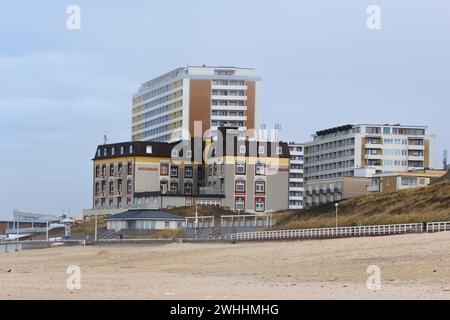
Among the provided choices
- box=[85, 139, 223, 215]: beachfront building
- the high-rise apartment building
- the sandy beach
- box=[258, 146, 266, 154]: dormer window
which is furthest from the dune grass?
the high-rise apartment building

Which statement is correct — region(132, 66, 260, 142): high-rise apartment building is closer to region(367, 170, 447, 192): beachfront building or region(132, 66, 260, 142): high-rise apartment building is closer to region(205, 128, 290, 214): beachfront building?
region(205, 128, 290, 214): beachfront building

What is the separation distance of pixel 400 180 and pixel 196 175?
1129 inches

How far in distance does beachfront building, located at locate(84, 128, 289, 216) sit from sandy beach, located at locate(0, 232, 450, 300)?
6596cm

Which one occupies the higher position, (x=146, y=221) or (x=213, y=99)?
(x=213, y=99)

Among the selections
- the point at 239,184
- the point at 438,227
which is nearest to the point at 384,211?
the point at 438,227

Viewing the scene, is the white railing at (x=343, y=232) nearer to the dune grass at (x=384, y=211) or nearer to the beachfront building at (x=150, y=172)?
the dune grass at (x=384, y=211)

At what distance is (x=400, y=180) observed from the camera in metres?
147

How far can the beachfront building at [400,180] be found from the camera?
14612 cm

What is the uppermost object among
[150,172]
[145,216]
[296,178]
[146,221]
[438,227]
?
[296,178]

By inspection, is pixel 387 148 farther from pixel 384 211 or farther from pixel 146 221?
pixel 384 211

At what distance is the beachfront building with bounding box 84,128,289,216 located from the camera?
14012 centimetres

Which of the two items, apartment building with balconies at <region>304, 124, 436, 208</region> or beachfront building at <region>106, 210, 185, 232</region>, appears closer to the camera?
beachfront building at <region>106, 210, 185, 232</region>
